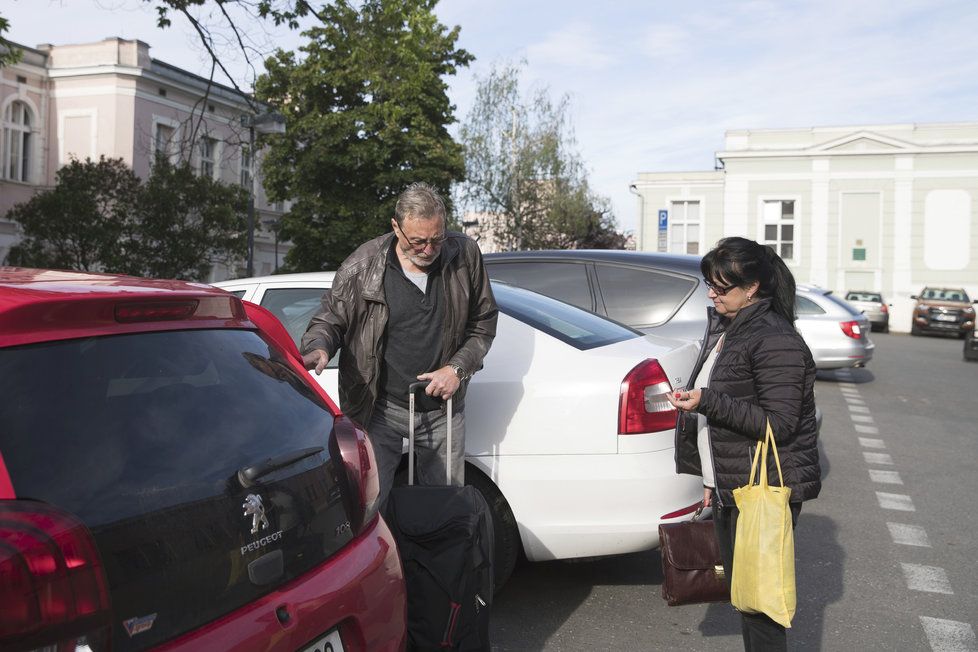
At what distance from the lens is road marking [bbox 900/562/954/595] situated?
506 cm

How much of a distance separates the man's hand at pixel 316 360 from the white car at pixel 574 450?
93 centimetres

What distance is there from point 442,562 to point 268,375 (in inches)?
40.4

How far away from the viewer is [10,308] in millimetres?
1956

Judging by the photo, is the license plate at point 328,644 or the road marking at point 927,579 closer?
the license plate at point 328,644

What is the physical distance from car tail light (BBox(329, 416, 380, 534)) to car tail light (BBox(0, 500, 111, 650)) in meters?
0.85

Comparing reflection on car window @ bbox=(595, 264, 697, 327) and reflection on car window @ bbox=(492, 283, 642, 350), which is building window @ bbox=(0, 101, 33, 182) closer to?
reflection on car window @ bbox=(595, 264, 697, 327)

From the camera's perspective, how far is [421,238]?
149 inches

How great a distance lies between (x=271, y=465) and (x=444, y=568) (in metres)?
1.10

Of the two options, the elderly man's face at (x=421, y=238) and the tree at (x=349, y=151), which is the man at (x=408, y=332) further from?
the tree at (x=349, y=151)

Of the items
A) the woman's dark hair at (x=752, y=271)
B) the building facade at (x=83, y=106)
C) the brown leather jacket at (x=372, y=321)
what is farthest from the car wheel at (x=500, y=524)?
the building facade at (x=83, y=106)

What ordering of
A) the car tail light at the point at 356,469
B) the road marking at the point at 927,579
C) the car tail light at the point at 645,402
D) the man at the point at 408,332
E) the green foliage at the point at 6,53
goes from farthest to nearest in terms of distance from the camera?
the green foliage at the point at 6,53 < the road marking at the point at 927,579 < the car tail light at the point at 645,402 < the man at the point at 408,332 < the car tail light at the point at 356,469

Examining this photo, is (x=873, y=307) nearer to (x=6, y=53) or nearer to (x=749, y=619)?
(x=6, y=53)

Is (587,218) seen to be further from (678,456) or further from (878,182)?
(678,456)

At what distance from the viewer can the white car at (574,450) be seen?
4141 millimetres
